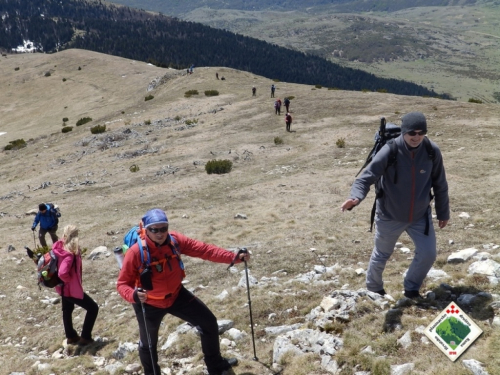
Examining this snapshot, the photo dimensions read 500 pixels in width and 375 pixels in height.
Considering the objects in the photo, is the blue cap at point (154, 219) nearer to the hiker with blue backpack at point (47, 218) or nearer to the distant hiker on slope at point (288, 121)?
the hiker with blue backpack at point (47, 218)

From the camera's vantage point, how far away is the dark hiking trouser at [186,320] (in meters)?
5.45

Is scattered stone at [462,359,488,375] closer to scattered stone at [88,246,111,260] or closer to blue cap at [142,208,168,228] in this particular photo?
blue cap at [142,208,168,228]

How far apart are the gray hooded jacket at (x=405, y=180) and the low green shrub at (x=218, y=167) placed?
Answer: 16.2 meters

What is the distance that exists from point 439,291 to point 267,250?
554cm

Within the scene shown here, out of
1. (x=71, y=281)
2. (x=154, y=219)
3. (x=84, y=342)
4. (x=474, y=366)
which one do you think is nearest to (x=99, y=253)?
(x=84, y=342)

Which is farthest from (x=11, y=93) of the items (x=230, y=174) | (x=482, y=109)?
(x=482, y=109)

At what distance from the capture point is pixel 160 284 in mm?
5188

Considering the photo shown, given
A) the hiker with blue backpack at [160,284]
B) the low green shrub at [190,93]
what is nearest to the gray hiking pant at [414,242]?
the hiker with blue backpack at [160,284]

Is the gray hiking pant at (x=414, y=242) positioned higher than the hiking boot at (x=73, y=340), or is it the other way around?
the gray hiking pant at (x=414, y=242)

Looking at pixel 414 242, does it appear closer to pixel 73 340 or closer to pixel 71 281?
pixel 71 281

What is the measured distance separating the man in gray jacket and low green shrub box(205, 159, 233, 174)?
15931 millimetres

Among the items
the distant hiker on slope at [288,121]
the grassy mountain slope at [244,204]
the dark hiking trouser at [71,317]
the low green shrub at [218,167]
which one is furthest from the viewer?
the distant hiker on slope at [288,121]

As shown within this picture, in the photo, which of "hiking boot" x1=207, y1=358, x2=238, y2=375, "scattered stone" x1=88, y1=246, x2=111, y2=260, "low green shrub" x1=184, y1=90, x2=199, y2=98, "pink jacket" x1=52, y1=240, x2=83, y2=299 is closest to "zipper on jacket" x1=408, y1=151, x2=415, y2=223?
"hiking boot" x1=207, y1=358, x2=238, y2=375

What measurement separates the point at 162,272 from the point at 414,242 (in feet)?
12.0
